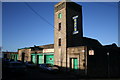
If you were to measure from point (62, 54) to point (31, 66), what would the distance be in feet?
25.4

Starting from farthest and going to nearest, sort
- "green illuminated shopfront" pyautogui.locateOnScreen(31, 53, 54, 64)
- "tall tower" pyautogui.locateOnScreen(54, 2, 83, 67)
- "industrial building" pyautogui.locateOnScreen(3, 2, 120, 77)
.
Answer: "green illuminated shopfront" pyautogui.locateOnScreen(31, 53, 54, 64) < "tall tower" pyautogui.locateOnScreen(54, 2, 83, 67) < "industrial building" pyautogui.locateOnScreen(3, 2, 120, 77)

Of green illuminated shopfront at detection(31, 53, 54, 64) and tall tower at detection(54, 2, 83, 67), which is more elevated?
tall tower at detection(54, 2, 83, 67)

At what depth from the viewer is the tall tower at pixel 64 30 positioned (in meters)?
22.4

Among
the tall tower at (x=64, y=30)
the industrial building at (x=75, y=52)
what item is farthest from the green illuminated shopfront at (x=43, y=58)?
the tall tower at (x=64, y=30)

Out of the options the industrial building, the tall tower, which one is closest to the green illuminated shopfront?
the industrial building

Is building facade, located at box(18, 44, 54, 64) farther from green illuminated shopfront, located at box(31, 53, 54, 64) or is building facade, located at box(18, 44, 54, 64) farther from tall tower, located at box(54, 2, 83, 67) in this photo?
tall tower, located at box(54, 2, 83, 67)

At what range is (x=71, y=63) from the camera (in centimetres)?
2091

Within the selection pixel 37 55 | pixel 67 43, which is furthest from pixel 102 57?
pixel 37 55

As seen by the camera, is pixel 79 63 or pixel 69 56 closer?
pixel 79 63

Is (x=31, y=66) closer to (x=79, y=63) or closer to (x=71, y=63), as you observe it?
(x=71, y=63)

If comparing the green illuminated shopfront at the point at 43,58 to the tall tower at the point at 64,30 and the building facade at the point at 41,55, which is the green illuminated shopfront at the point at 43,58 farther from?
the tall tower at the point at 64,30

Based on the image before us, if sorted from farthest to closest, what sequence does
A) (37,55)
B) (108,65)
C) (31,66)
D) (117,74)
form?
(37,55), (31,66), (117,74), (108,65)

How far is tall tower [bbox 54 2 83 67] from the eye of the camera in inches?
880

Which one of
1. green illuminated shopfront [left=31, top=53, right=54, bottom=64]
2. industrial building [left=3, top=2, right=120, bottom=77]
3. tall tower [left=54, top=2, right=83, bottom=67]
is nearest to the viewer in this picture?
industrial building [left=3, top=2, right=120, bottom=77]
